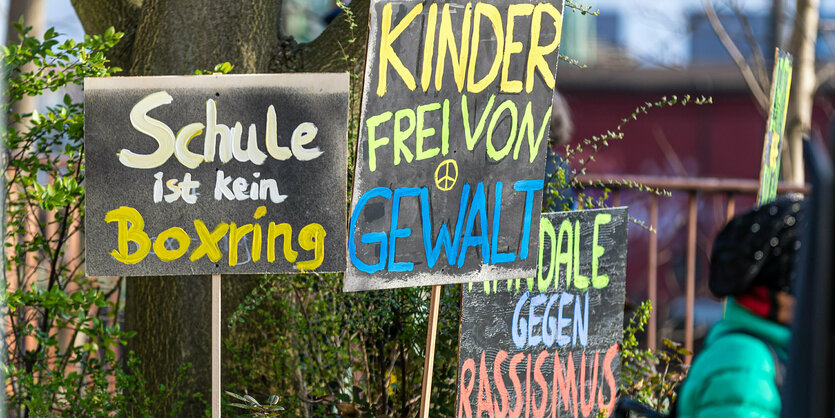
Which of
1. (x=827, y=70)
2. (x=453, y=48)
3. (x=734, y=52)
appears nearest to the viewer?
(x=453, y=48)

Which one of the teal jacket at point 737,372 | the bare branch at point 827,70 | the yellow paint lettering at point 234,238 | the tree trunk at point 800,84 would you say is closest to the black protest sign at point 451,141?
the yellow paint lettering at point 234,238

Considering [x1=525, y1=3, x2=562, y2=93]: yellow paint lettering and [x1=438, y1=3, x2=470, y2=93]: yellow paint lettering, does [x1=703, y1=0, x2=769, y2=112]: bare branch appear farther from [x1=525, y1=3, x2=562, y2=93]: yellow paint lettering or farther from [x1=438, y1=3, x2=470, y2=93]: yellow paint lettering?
[x1=438, y1=3, x2=470, y2=93]: yellow paint lettering

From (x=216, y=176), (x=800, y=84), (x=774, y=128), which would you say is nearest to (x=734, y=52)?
(x=800, y=84)

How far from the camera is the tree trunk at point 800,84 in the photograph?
674cm

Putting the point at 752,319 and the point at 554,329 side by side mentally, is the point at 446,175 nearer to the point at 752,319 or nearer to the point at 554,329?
the point at 554,329

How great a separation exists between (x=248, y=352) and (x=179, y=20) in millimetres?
→ 1219

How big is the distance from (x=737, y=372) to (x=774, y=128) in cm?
255

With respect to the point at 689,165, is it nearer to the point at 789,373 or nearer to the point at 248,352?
the point at 248,352

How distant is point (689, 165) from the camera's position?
12.2m

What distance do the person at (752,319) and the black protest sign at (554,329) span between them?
1.30 m

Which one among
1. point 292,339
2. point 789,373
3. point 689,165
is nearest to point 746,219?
point 789,373

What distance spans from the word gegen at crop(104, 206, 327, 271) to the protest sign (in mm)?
1905

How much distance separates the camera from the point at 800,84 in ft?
22.3

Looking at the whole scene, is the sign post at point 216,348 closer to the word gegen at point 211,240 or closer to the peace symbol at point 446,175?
the word gegen at point 211,240
